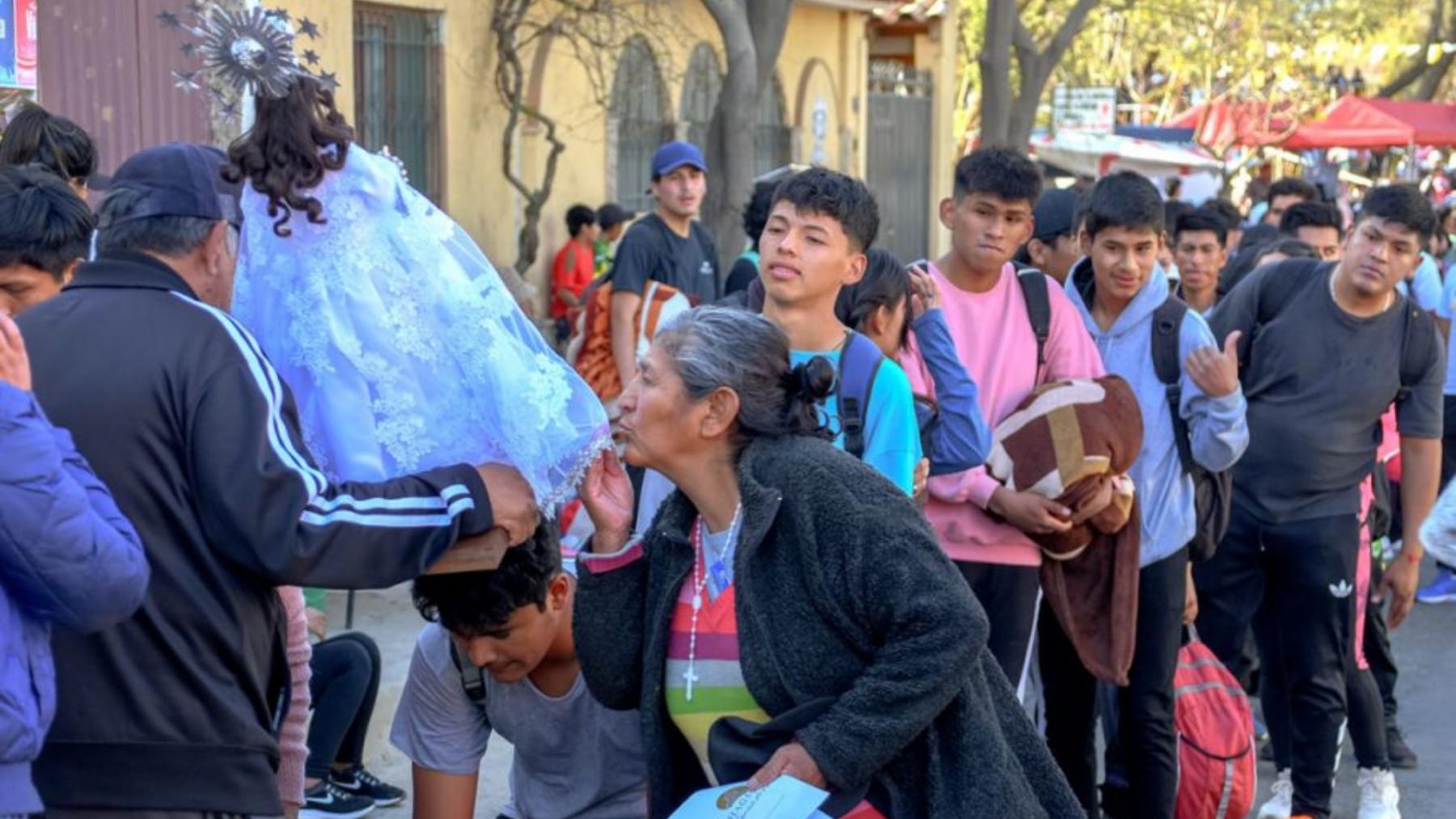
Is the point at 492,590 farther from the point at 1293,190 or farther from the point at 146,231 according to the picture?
the point at 1293,190

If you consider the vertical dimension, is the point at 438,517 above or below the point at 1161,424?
above

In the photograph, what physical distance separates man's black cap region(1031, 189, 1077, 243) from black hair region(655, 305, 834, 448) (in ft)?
12.5

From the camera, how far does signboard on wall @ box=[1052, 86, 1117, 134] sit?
27.8 meters

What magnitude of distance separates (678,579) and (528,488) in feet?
1.03

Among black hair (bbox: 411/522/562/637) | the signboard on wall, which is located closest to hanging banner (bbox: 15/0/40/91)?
black hair (bbox: 411/522/562/637)

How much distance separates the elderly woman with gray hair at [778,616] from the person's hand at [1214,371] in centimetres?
223

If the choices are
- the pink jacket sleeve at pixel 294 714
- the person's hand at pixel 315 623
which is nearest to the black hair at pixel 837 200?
the pink jacket sleeve at pixel 294 714

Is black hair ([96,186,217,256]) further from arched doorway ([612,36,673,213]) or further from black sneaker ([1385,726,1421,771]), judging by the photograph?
arched doorway ([612,36,673,213])

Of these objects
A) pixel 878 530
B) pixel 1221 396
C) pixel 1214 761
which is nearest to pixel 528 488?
pixel 878 530

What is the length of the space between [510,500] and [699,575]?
37 centimetres

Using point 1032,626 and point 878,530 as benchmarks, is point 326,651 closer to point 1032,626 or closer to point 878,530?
point 1032,626

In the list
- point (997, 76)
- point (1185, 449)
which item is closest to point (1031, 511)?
point (1185, 449)

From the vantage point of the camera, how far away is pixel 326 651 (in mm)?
5508

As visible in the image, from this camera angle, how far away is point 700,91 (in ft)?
57.1
